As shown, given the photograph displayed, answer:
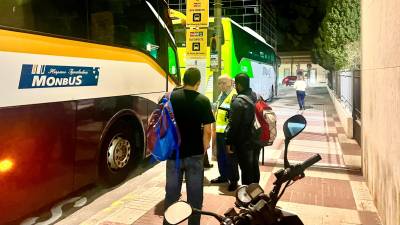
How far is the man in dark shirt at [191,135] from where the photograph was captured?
3.93m

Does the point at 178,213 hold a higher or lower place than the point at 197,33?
lower

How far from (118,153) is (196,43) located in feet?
8.13

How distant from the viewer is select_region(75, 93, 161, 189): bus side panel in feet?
18.4

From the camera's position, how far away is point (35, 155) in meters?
4.79

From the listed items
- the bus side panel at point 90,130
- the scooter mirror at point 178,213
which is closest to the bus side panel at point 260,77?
the bus side panel at point 90,130

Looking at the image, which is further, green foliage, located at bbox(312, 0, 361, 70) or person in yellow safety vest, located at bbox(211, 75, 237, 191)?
green foliage, located at bbox(312, 0, 361, 70)

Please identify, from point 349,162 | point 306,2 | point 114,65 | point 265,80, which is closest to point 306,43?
point 306,2

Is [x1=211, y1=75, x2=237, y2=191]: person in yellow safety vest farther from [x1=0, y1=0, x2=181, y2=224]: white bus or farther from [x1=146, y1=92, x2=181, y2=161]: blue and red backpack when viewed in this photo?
[x1=146, y1=92, x2=181, y2=161]: blue and red backpack

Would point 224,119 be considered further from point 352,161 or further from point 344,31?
point 344,31

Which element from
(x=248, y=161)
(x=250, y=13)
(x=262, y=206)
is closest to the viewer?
(x=262, y=206)

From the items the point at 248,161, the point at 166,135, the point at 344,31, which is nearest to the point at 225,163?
the point at 248,161

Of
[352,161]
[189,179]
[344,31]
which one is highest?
[344,31]

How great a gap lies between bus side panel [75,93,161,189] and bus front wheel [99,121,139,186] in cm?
25

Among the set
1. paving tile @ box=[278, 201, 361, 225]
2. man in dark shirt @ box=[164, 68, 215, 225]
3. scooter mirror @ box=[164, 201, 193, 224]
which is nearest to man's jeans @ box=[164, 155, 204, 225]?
man in dark shirt @ box=[164, 68, 215, 225]
